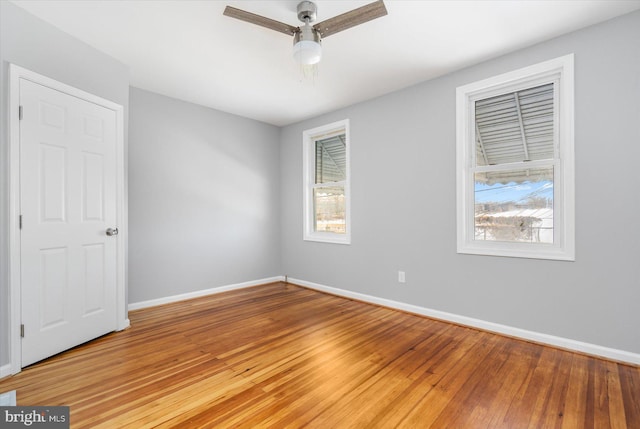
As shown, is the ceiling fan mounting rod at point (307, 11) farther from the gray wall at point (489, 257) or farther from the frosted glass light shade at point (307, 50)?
the gray wall at point (489, 257)

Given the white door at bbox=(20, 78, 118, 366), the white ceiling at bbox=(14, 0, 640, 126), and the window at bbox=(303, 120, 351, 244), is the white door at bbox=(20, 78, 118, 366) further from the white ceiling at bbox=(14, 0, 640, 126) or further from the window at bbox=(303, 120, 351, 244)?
the window at bbox=(303, 120, 351, 244)

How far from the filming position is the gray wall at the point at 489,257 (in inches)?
93.0

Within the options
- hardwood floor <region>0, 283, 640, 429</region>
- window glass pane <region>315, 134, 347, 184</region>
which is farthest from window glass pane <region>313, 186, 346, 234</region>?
hardwood floor <region>0, 283, 640, 429</region>

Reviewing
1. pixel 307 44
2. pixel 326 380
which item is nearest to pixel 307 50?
pixel 307 44

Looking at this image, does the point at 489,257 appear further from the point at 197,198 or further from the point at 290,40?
the point at 197,198

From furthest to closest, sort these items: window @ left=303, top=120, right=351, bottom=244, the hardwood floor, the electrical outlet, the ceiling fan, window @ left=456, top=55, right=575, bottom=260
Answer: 1. window @ left=303, top=120, right=351, bottom=244
2. the electrical outlet
3. window @ left=456, top=55, right=575, bottom=260
4. the ceiling fan
5. the hardwood floor

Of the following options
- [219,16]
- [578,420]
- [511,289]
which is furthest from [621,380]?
[219,16]

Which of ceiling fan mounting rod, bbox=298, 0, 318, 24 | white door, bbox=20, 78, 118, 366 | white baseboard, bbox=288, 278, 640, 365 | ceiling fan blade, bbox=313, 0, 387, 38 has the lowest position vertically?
white baseboard, bbox=288, 278, 640, 365

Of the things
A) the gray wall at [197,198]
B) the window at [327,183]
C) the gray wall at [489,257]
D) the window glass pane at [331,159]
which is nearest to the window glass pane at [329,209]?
the window at [327,183]

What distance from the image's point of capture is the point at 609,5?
2248mm

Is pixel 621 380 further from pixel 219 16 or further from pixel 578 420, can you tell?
pixel 219 16

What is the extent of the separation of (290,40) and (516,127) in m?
2.32

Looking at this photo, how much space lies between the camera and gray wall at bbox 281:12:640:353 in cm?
236

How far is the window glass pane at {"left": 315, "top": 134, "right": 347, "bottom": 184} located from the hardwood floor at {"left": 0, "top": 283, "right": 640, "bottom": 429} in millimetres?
2327
